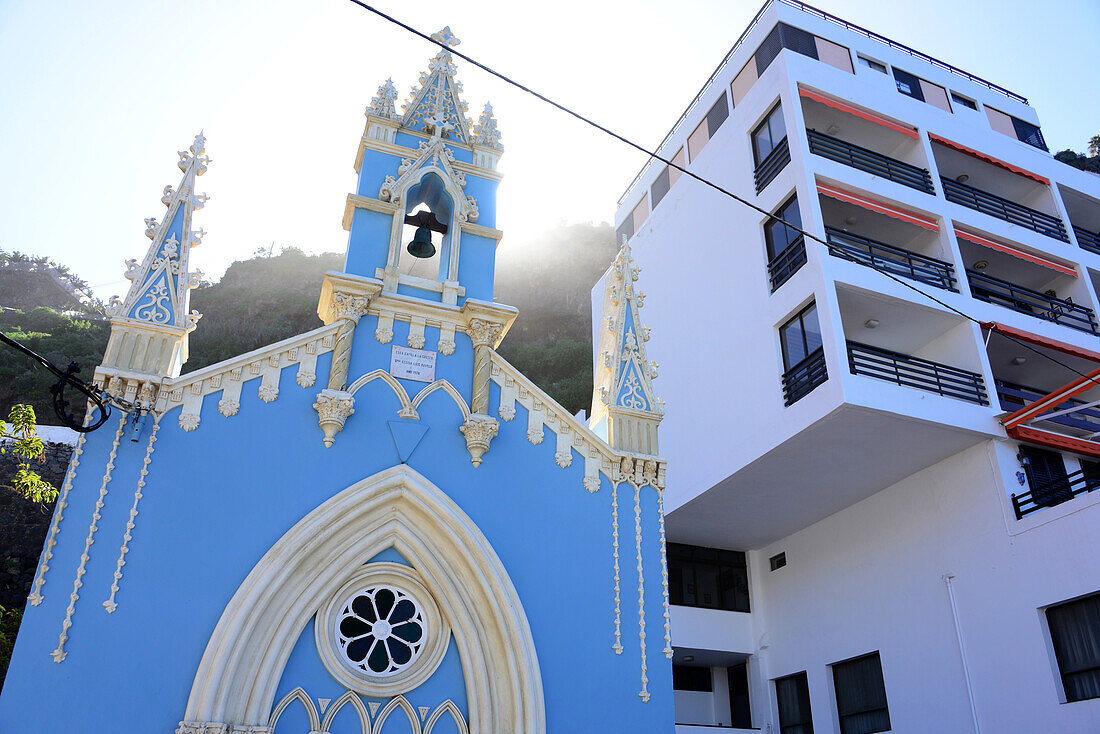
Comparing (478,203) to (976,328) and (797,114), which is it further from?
(976,328)

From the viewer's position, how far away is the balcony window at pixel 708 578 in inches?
864

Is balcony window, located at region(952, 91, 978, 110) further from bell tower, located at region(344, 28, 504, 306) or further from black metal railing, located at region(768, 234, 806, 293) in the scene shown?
bell tower, located at region(344, 28, 504, 306)

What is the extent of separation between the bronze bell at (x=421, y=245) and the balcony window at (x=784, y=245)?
8878 mm

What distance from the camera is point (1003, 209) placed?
902 inches

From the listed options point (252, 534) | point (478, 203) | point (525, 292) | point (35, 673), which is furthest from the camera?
point (525, 292)

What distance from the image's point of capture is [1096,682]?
14.3m

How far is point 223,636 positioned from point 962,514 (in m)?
14.6

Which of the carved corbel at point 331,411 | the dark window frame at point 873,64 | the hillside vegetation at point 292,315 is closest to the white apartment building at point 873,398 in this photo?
the dark window frame at point 873,64

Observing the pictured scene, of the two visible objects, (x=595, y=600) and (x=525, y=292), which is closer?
(x=595, y=600)

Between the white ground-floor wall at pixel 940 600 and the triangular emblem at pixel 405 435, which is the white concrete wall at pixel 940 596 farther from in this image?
the triangular emblem at pixel 405 435

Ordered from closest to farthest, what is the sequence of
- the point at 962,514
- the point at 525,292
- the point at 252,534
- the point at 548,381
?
1. the point at 252,534
2. the point at 962,514
3. the point at 548,381
4. the point at 525,292

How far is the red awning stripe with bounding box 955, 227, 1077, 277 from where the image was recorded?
21.2m

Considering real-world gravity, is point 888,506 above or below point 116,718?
above

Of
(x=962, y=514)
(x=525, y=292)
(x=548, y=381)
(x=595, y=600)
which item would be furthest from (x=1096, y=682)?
(x=525, y=292)
